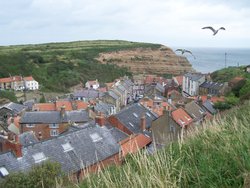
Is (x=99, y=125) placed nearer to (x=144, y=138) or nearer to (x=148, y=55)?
(x=144, y=138)

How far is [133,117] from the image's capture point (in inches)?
1208

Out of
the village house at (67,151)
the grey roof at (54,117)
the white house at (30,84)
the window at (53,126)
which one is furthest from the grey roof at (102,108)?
the white house at (30,84)

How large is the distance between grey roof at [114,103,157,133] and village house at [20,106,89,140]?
5.44 metres

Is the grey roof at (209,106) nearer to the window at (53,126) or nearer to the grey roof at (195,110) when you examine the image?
the grey roof at (195,110)

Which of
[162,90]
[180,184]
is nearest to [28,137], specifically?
[180,184]

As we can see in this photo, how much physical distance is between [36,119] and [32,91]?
41.8 metres

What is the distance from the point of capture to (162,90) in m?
65.8

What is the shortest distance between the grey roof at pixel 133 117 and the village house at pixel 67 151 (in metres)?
3.56

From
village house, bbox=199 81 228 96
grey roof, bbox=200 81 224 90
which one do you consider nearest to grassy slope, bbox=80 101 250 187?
village house, bbox=199 81 228 96

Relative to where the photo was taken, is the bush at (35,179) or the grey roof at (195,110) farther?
the grey roof at (195,110)

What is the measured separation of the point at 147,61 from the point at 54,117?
100294 millimetres

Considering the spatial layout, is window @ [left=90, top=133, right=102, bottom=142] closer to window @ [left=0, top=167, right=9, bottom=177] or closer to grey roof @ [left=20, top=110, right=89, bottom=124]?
window @ [left=0, top=167, right=9, bottom=177]

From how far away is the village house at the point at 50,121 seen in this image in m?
35.3

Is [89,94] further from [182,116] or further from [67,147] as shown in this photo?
[67,147]
